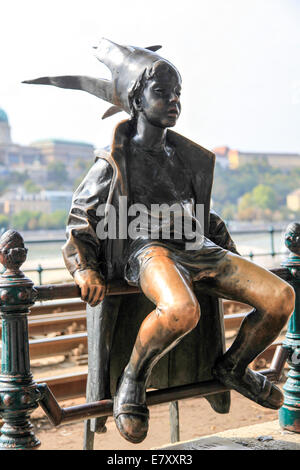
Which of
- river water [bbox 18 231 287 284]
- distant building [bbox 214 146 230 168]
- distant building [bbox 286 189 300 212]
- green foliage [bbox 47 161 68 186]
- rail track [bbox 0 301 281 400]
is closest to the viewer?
rail track [bbox 0 301 281 400]

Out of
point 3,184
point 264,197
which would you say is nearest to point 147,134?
point 3,184

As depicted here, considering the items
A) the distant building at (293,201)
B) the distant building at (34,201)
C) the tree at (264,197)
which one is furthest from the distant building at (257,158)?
the distant building at (34,201)

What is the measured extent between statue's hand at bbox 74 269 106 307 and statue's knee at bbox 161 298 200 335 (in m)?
0.26

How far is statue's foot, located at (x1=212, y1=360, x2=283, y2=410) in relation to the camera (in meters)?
2.43

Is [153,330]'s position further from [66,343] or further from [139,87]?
[66,343]

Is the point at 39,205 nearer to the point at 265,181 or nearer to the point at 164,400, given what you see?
the point at 265,181

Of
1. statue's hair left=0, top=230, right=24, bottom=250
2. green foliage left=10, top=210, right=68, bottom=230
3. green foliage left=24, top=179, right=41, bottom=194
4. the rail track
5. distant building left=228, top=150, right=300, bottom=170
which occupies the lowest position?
green foliage left=10, top=210, right=68, bottom=230

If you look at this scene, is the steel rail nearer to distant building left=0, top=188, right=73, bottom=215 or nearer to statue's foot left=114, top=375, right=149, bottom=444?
statue's foot left=114, top=375, right=149, bottom=444

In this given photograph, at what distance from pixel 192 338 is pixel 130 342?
0.28m

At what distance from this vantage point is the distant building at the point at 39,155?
1651 inches

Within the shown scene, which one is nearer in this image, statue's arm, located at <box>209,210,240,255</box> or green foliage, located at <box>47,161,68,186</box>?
statue's arm, located at <box>209,210,240,255</box>

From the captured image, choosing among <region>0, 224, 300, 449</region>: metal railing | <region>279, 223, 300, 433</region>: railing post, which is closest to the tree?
<region>279, 223, 300, 433</region>: railing post

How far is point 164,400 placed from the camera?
2361mm

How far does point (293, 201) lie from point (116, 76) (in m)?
43.2
